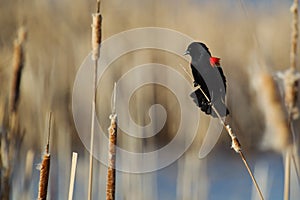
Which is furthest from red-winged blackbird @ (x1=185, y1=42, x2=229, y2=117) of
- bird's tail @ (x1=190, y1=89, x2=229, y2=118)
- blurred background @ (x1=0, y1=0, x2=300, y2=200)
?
blurred background @ (x1=0, y1=0, x2=300, y2=200)

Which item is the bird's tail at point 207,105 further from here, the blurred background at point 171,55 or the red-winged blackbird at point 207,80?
the blurred background at point 171,55

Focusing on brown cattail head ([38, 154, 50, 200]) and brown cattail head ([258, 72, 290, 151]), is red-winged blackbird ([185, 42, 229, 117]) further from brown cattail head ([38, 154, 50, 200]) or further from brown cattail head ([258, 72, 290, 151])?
brown cattail head ([38, 154, 50, 200])

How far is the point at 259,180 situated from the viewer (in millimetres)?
1847

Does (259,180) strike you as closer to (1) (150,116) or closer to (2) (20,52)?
(1) (150,116)

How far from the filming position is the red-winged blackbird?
0.91 metres

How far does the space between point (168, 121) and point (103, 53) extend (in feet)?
4.36

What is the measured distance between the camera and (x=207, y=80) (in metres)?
0.93

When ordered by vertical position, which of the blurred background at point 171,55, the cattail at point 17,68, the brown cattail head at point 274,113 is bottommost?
the brown cattail head at point 274,113

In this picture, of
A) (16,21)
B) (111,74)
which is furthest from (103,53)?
(16,21)

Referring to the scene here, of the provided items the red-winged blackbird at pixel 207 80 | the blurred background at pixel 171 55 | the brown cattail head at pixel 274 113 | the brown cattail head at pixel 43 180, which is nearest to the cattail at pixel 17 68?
the brown cattail head at pixel 43 180

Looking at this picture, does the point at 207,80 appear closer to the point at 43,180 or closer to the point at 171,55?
the point at 43,180

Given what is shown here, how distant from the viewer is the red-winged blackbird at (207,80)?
0.91 m

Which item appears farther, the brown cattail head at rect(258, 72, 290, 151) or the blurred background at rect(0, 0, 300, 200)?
the blurred background at rect(0, 0, 300, 200)

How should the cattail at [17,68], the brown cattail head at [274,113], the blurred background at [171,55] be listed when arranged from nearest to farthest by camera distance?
the brown cattail head at [274,113]
the cattail at [17,68]
the blurred background at [171,55]
